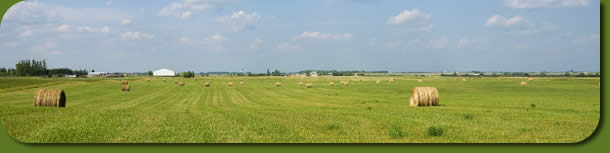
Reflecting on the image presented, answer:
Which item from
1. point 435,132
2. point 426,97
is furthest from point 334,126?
point 426,97

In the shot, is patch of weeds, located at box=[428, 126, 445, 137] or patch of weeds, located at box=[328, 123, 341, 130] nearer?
patch of weeds, located at box=[428, 126, 445, 137]

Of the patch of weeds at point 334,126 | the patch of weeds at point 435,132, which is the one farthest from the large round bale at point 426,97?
the patch of weeds at point 435,132

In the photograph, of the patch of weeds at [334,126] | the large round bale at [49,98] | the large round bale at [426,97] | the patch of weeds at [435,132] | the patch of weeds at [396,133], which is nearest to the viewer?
the patch of weeds at [396,133]

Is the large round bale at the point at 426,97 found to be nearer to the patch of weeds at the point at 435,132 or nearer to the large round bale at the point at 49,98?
the patch of weeds at the point at 435,132

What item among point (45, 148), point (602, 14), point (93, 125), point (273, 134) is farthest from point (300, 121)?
point (602, 14)

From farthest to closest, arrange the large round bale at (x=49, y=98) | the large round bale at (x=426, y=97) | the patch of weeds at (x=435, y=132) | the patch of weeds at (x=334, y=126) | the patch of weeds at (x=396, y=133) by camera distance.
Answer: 1. the large round bale at (x=426, y=97)
2. the large round bale at (x=49, y=98)
3. the patch of weeds at (x=334, y=126)
4. the patch of weeds at (x=435, y=132)
5. the patch of weeds at (x=396, y=133)

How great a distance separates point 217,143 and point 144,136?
1720mm

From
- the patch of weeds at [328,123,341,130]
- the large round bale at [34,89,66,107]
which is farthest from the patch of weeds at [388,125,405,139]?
the large round bale at [34,89,66,107]

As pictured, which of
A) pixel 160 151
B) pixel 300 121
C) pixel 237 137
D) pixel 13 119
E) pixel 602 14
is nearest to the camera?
pixel 160 151

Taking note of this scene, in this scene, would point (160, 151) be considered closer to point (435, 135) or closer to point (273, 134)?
point (273, 134)

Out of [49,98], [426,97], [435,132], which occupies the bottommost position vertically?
[435,132]

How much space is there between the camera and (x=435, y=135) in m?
9.30

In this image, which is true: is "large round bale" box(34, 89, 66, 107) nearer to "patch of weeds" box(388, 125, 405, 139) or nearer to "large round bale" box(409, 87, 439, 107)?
"patch of weeds" box(388, 125, 405, 139)

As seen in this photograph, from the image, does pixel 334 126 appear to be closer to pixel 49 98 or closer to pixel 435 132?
pixel 435 132
